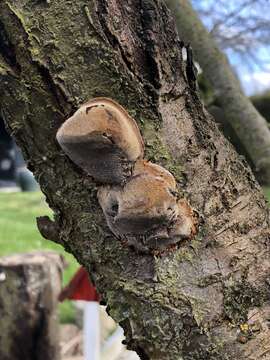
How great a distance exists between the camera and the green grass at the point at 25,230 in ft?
14.1

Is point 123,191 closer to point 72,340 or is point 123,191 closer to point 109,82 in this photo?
point 109,82

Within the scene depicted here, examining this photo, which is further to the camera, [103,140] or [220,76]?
[220,76]

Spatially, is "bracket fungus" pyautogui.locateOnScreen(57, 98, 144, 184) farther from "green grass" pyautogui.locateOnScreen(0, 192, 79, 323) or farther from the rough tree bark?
"green grass" pyautogui.locateOnScreen(0, 192, 79, 323)

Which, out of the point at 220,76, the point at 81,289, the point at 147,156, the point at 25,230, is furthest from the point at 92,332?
the point at 25,230

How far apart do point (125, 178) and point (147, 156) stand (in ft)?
0.13

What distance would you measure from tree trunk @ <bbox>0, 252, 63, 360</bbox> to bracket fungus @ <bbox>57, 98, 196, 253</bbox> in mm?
2044

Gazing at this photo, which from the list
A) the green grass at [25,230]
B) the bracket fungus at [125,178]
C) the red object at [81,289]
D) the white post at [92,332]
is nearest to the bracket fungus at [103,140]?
the bracket fungus at [125,178]

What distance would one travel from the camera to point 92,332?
2.64 meters

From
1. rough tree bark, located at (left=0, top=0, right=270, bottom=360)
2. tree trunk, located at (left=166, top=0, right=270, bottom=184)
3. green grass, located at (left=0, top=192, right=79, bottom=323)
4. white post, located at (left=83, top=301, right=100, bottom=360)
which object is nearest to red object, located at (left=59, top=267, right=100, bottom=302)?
white post, located at (left=83, top=301, right=100, bottom=360)

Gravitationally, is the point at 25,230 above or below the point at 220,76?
below

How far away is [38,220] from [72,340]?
9.81ft

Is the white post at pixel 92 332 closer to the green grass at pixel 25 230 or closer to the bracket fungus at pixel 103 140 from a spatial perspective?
the green grass at pixel 25 230

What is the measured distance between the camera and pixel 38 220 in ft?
2.70

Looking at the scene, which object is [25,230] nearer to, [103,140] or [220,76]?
[220,76]
